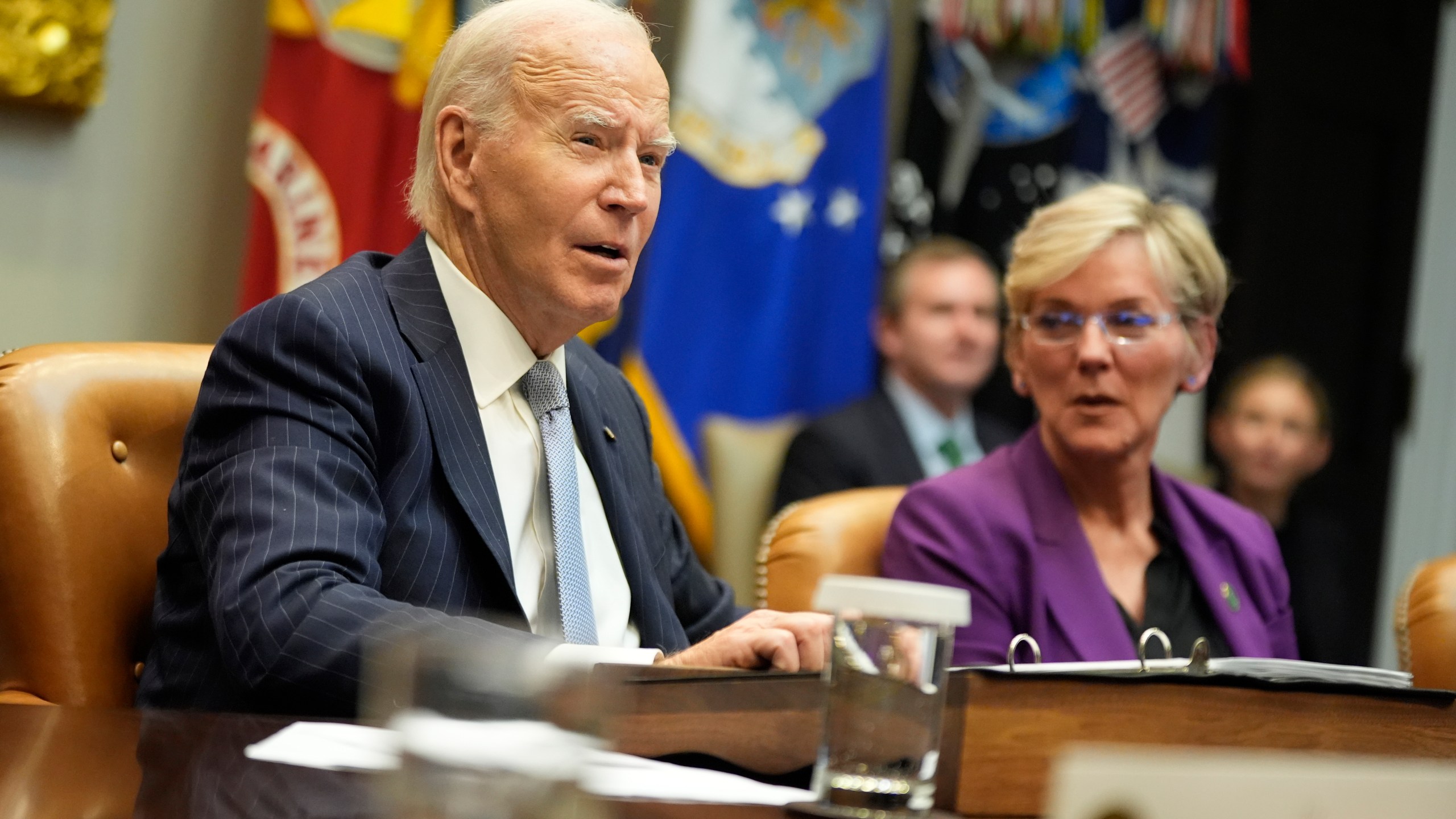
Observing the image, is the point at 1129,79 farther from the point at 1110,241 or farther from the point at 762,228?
the point at 1110,241

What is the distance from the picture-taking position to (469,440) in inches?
63.8

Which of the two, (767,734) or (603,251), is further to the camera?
(603,251)

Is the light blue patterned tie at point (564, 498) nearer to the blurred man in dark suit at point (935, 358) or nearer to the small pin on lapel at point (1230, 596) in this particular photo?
the small pin on lapel at point (1230, 596)

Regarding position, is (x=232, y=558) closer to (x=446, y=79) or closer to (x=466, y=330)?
(x=466, y=330)

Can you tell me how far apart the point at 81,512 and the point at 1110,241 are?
58.5 inches

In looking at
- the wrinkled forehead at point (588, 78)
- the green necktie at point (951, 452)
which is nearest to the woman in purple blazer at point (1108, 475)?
the wrinkled forehead at point (588, 78)

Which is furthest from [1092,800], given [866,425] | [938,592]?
[866,425]

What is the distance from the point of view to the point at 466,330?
68.6 inches

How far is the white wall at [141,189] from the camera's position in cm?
305

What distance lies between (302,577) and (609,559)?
53 cm

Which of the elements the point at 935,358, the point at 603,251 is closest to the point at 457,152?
the point at 603,251

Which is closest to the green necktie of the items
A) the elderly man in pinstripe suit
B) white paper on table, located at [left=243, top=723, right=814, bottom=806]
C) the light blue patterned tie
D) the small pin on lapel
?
the small pin on lapel

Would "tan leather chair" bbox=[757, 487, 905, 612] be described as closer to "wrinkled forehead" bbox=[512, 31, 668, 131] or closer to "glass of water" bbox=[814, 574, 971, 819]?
"wrinkled forehead" bbox=[512, 31, 668, 131]

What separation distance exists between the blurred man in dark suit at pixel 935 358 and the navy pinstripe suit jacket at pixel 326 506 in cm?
220
